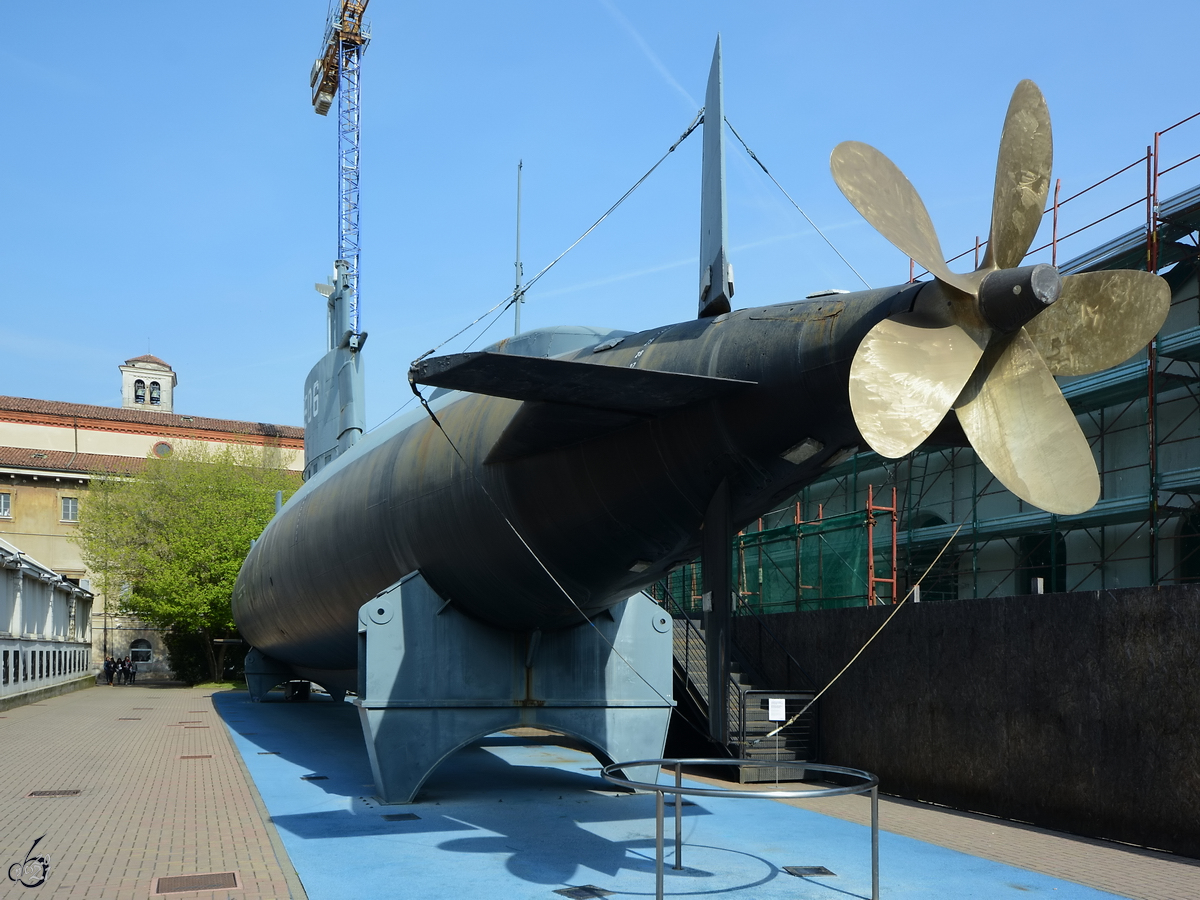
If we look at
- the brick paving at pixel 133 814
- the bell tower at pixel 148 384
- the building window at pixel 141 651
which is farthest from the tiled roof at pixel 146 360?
the brick paving at pixel 133 814

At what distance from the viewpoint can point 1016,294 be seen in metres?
6.25

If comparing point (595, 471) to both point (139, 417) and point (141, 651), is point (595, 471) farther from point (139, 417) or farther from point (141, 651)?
point (139, 417)

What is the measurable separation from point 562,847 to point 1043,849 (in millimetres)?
4568

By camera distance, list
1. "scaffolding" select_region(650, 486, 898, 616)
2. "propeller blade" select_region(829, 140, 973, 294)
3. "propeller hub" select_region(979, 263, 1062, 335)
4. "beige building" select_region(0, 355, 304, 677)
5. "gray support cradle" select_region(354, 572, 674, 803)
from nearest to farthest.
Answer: "propeller hub" select_region(979, 263, 1062, 335) < "propeller blade" select_region(829, 140, 973, 294) < "gray support cradle" select_region(354, 572, 674, 803) < "scaffolding" select_region(650, 486, 898, 616) < "beige building" select_region(0, 355, 304, 677)

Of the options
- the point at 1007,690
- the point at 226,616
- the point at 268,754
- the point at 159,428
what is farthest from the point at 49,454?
the point at 1007,690

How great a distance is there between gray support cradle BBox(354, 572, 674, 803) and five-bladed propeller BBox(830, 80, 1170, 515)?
4.68 meters

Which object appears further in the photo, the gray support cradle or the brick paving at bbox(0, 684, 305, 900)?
the gray support cradle

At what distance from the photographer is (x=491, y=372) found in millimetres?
7715

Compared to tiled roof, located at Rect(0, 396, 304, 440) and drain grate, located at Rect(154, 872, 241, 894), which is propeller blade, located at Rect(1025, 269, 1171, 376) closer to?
drain grate, located at Rect(154, 872, 241, 894)

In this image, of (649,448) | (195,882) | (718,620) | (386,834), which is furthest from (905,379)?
(386,834)

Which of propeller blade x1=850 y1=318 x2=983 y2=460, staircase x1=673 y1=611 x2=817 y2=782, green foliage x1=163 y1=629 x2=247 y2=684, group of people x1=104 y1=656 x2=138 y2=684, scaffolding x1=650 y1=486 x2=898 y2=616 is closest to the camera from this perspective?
propeller blade x1=850 y1=318 x2=983 y2=460

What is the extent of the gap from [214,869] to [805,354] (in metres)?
6.09

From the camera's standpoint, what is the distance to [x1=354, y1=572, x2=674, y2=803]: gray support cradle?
420 inches

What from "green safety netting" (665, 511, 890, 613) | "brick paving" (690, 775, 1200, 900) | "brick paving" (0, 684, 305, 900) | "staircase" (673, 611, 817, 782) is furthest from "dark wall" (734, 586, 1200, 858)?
"brick paving" (0, 684, 305, 900)
